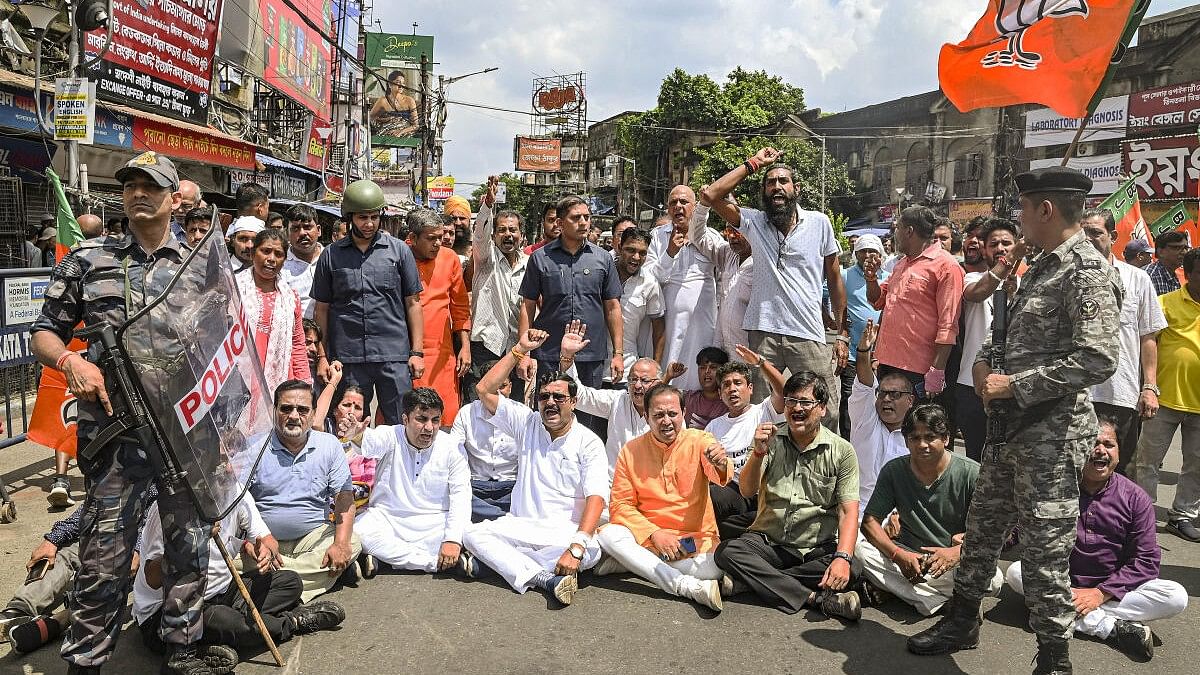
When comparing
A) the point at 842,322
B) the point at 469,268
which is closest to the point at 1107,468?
the point at 842,322

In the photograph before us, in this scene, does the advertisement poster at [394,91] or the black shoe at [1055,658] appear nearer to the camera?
the black shoe at [1055,658]

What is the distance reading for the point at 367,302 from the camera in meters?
5.49

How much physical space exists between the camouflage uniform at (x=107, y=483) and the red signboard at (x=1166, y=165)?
79.9 ft

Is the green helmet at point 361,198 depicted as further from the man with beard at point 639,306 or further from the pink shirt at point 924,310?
the pink shirt at point 924,310

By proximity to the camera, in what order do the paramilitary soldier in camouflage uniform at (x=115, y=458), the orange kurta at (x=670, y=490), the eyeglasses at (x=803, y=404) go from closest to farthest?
the paramilitary soldier in camouflage uniform at (x=115, y=458)
the eyeglasses at (x=803, y=404)
the orange kurta at (x=670, y=490)

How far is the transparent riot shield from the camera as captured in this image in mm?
2836

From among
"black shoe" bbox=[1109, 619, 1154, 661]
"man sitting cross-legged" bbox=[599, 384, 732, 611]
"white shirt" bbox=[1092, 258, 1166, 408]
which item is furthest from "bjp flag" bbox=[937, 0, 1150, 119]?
"man sitting cross-legged" bbox=[599, 384, 732, 611]

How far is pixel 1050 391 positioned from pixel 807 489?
1.58 metres

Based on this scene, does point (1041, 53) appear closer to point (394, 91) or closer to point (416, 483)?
point (416, 483)

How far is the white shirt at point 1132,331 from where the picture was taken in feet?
17.5

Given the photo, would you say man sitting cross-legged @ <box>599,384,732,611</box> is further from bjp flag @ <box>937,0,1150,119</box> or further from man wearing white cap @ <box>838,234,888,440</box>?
bjp flag @ <box>937,0,1150,119</box>

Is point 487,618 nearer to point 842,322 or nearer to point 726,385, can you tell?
point 726,385

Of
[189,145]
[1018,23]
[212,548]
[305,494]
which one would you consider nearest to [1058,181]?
[1018,23]

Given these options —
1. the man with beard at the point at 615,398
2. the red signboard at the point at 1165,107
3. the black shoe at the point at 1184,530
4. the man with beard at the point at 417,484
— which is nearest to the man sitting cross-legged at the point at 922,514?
the man with beard at the point at 615,398
